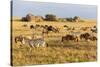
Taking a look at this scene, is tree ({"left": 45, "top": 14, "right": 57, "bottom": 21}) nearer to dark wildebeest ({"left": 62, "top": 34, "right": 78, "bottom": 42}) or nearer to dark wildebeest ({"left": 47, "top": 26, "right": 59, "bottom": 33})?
dark wildebeest ({"left": 47, "top": 26, "right": 59, "bottom": 33})

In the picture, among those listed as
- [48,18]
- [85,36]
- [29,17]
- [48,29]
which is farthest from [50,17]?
[85,36]

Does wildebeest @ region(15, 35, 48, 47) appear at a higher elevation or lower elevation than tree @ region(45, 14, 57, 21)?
lower

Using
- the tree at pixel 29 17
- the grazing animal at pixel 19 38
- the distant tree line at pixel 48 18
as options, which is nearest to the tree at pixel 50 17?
the distant tree line at pixel 48 18

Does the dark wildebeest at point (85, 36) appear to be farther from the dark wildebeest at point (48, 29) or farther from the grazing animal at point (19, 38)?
the grazing animal at point (19, 38)

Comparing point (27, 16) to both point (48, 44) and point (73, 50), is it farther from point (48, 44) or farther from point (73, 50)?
point (73, 50)

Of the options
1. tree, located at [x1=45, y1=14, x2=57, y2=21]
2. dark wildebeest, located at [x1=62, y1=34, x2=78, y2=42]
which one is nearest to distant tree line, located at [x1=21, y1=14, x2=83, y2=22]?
tree, located at [x1=45, y1=14, x2=57, y2=21]

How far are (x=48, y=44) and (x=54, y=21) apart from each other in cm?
25

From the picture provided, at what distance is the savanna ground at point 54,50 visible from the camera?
228 cm

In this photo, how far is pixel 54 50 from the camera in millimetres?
2422

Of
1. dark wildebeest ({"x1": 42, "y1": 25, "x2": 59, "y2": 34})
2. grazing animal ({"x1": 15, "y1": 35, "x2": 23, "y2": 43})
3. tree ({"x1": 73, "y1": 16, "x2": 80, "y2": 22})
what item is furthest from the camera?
tree ({"x1": 73, "y1": 16, "x2": 80, "y2": 22})

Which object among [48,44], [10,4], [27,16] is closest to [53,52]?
[48,44]

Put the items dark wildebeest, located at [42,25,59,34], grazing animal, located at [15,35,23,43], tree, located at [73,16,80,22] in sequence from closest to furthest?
grazing animal, located at [15,35,23,43] → dark wildebeest, located at [42,25,59,34] → tree, located at [73,16,80,22]

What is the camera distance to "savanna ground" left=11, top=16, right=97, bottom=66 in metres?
2.28

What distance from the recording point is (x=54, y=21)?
2.44m
